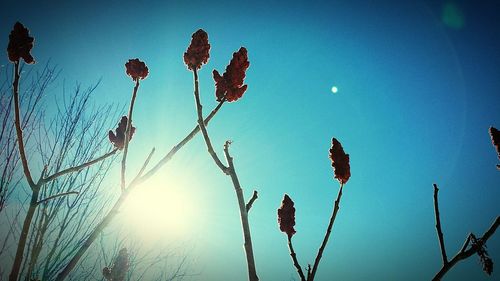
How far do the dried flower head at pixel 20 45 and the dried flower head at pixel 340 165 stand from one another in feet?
9.28

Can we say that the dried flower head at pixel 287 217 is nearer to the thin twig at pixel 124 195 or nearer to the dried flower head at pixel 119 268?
the thin twig at pixel 124 195

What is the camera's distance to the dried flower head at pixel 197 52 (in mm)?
2014

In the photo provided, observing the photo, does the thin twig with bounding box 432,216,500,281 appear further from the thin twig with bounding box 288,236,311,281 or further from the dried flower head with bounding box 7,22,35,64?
the dried flower head with bounding box 7,22,35,64

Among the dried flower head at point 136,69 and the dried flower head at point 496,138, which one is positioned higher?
the dried flower head at point 136,69

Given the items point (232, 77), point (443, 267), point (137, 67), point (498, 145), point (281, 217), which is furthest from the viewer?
point (137, 67)

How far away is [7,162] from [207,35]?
4.02 metres

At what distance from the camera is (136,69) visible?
262 cm

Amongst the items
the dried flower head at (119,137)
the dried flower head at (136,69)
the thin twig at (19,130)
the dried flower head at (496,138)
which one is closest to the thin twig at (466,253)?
the dried flower head at (496,138)

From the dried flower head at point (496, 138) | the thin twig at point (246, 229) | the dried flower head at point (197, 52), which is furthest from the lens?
the dried flower head at point (197, 52)

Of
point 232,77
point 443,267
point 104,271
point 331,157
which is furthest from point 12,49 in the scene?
point 104,271

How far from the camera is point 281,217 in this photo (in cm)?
186

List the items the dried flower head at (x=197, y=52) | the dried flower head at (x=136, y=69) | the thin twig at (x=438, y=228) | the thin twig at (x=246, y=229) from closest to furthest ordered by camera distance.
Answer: the thin twig at (x=246, y=229) < the thin twig at (x=438, y=228) < the dried flower head at (x=197, y=52) < the dried flower head at (x=136, y=69)

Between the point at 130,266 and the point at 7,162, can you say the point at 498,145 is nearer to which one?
the point at 7,162

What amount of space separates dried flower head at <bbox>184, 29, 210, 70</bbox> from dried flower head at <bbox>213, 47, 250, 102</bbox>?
0.14 m
